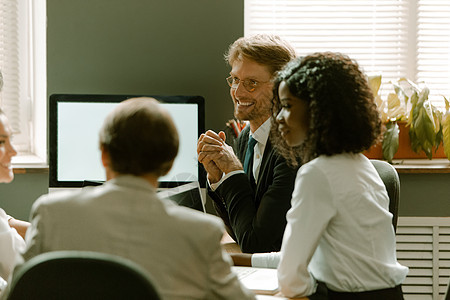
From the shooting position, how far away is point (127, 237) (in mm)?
997

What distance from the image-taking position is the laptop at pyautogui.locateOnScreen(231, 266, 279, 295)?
1.32 meters

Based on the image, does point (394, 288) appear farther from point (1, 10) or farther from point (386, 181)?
point (1, 10)

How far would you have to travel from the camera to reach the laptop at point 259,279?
1.32 meters

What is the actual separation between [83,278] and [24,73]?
82.0 inches

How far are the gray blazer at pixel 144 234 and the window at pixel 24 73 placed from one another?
1740mm

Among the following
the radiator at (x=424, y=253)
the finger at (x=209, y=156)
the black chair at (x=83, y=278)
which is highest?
the finger at (x=209, y=156)

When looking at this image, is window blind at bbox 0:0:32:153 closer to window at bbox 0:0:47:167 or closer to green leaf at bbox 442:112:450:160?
window at bbox 0:0:47:167

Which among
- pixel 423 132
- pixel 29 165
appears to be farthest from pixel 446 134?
pixel 29 165

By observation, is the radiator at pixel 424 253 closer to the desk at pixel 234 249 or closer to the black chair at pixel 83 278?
the desk at pixel 234 249

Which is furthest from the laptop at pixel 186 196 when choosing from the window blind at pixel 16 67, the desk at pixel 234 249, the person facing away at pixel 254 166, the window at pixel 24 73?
the window blind at pixel 16 67

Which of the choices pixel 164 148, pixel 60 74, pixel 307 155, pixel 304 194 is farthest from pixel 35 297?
pixel 60 74

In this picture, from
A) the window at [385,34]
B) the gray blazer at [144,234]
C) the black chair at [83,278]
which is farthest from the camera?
the window at [385,34]

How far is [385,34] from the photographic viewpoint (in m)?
2.96

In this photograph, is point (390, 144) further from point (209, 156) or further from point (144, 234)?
point (144, 234)
